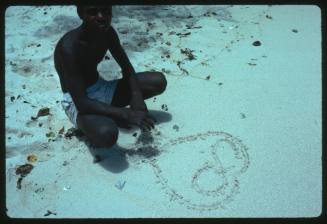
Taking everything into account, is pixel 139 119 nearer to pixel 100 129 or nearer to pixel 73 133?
pixel 100 129

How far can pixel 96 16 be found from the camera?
2791 mm

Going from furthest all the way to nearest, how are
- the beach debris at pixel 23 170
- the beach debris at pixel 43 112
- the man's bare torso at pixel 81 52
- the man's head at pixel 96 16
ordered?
the beach debris at pixel 43 112, the beach debris at pixel 23 170, the man's bare torso at pixel 81 52, the man's head at pixel 96 16

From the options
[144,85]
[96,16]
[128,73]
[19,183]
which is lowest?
[19,183]

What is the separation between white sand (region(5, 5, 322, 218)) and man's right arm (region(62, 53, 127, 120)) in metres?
0.40

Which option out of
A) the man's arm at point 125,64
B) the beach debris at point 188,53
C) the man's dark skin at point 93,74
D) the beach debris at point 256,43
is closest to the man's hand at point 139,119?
the man's dark skin at point 93,74

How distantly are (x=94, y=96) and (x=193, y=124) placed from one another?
830 mm

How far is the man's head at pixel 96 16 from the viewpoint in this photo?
9.11ft

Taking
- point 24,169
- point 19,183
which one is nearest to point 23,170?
point 24,169

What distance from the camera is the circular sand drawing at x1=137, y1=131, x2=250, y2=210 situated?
9.29 feet

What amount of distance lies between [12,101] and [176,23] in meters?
2.03

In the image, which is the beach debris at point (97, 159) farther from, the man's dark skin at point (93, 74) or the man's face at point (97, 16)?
the man's face at point (97, 16)

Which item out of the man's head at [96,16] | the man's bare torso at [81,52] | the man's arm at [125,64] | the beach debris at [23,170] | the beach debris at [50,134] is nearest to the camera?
the man's head at [96,16]

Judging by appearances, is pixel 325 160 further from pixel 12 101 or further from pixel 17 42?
pixel 17 42

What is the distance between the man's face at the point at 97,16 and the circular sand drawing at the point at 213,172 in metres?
1.03
